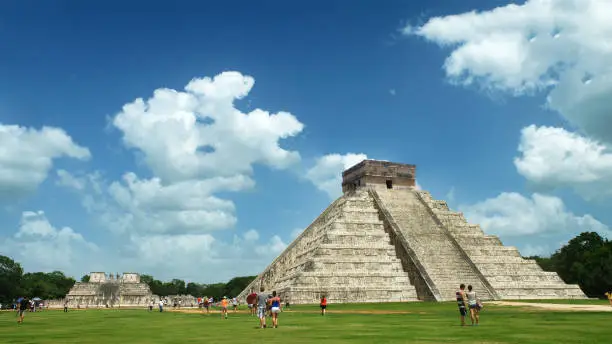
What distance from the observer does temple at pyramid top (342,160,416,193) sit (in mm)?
49531

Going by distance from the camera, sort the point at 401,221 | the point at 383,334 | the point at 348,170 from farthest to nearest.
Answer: the point at 348,170
the point at 401,221
the point at 383,334

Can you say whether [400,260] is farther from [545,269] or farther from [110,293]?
[545,269]

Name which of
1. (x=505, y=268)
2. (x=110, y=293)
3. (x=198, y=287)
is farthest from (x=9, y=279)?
(x=505, y=268)

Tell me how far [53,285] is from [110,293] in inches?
1598

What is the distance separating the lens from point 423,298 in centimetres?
3569

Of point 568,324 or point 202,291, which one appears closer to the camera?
point 568,324

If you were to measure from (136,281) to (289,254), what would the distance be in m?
27.2

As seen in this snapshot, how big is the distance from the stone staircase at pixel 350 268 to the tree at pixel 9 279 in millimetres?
58280

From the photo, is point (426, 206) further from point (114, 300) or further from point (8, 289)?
point (8, 289)

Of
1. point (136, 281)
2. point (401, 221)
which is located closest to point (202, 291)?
point (136, 281)

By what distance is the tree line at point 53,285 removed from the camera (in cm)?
8112

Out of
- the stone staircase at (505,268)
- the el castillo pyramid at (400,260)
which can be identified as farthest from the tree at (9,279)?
the stone staircase at (505,268)

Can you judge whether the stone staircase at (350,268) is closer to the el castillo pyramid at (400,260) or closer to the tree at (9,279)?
the el castillo pyramid at (400,260)

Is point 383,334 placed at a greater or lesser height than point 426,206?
lesser
